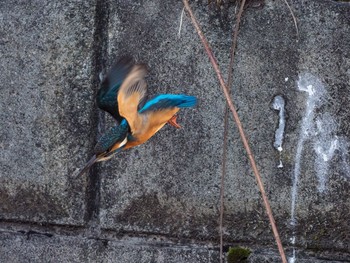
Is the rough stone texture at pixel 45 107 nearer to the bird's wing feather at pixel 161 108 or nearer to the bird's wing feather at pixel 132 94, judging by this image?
the bird's wing feather at pixel 132 94

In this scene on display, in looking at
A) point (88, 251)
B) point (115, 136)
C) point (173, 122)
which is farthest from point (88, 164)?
point (88, 251)

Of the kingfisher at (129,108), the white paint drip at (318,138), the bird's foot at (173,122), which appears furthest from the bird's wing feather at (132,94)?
the white paint drip at (318,138)

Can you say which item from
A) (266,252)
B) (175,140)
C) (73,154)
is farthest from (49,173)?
(266,252)

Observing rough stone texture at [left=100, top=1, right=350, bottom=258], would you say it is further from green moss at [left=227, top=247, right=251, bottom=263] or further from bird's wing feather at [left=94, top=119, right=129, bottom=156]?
bird's wing feather at [left=94, top=119, right=129, bottom=156]

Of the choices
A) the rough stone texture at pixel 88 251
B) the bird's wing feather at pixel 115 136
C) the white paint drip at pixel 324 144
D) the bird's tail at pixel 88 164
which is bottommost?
the rough stone texture at pixel 88 251

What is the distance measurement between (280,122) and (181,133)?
41 cm

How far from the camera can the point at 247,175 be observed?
2596 mm

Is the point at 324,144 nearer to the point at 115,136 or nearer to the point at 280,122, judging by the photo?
the point at 280,122

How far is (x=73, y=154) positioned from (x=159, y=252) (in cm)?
54

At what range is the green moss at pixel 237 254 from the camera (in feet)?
8.48

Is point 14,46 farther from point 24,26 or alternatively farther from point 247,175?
point 247,175

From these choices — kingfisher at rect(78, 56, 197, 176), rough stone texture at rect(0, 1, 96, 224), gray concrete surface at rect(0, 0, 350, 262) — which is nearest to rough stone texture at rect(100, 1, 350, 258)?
gray concrete surface at rect(0, 0, 350, 262)

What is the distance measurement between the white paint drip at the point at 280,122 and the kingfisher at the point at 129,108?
1.46ft

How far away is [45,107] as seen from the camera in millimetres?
2650
